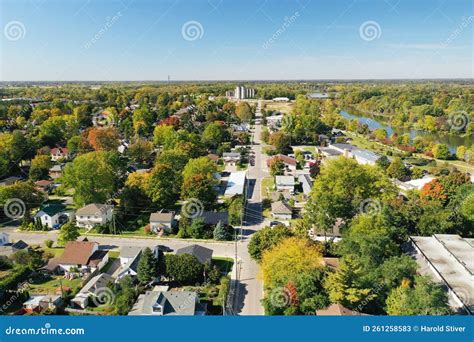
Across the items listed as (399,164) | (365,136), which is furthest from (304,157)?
(365,136)

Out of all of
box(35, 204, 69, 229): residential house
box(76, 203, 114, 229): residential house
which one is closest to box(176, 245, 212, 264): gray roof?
box(76, 203, 114, 229): residential house

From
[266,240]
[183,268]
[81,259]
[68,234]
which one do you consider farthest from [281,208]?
[68,234]

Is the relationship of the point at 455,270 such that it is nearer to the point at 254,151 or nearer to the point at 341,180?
the point at 341,180

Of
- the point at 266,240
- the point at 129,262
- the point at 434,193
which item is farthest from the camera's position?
the point at 434,193

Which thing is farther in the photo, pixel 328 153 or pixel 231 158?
pixel 328 153

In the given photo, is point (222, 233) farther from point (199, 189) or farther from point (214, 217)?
point (199, 189)

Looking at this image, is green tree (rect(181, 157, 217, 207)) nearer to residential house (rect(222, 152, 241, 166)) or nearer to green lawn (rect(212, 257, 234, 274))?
green lawn (rect(212, 257, 234, 274))

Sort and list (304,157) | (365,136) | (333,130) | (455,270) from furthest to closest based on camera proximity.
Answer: (333,130) → (365,136) → (304,157) → (455,270)

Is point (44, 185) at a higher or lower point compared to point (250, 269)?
higher
